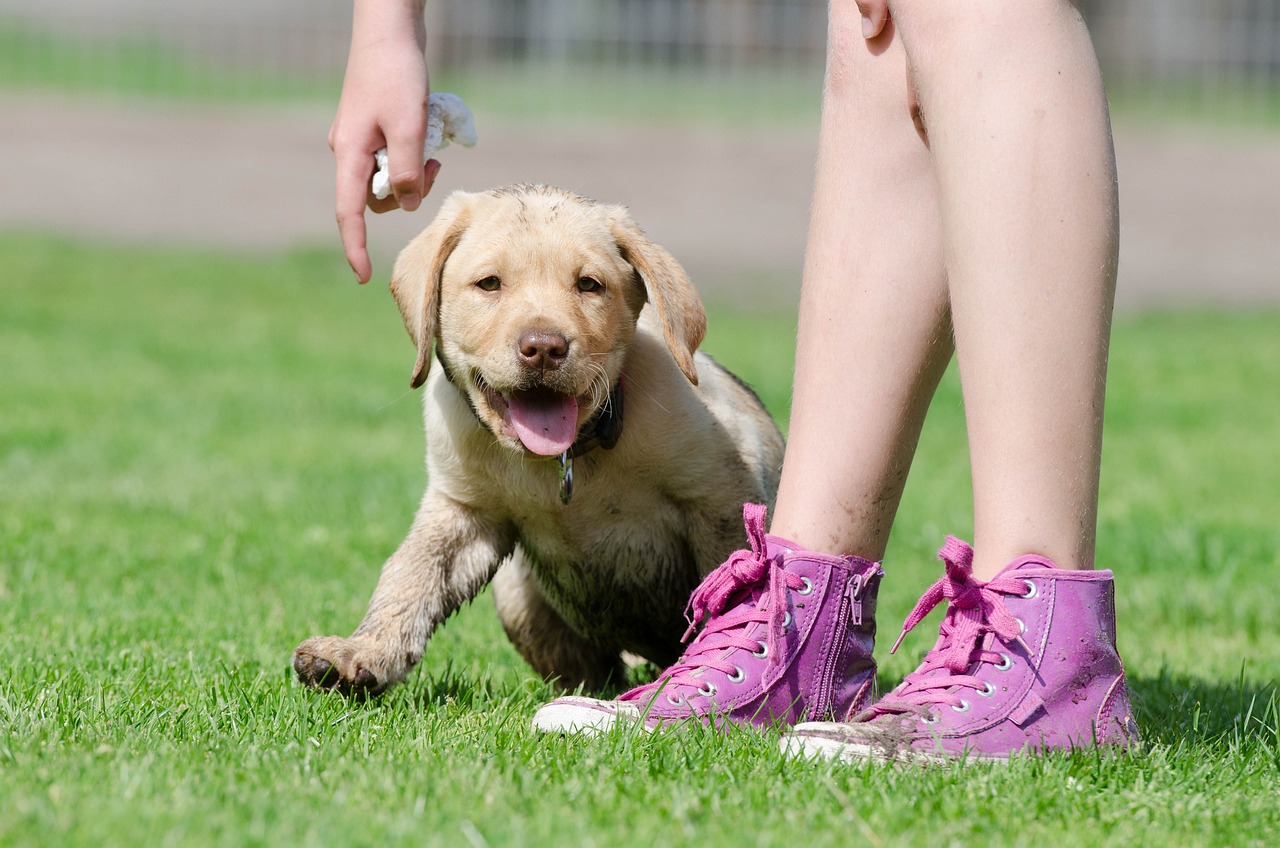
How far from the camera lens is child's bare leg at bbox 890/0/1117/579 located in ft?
8.02

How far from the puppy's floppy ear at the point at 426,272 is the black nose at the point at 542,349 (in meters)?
0.27

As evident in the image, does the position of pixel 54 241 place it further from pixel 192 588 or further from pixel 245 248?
pixel 192 588

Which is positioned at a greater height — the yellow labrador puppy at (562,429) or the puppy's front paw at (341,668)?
the yellow labrador puppy at (562,429)

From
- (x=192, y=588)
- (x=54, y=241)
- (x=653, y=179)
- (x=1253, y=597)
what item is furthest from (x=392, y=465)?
(x=653, y=179)

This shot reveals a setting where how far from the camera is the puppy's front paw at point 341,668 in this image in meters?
2.92

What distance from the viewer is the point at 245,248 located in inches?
594

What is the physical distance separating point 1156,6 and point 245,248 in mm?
12876

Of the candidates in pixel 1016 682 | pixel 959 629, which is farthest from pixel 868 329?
pixel 1016 682

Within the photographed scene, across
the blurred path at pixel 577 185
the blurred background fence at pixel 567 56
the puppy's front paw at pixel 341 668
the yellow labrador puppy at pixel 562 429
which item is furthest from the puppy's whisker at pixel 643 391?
the blurred background fence at pixel 567 56

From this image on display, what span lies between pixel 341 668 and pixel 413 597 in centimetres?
24

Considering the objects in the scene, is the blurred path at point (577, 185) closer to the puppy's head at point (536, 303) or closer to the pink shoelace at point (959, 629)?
the puppy's head at point (536, 303)

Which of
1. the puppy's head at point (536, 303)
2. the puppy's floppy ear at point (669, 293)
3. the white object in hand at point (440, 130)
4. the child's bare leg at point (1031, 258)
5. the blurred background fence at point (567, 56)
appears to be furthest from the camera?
the blurred background fence at point (567, 56)

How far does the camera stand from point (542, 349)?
297 cm

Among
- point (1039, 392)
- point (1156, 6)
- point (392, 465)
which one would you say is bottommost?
point (392, 465)
